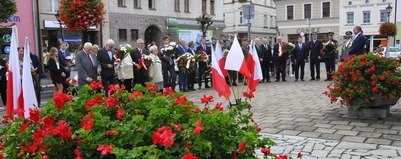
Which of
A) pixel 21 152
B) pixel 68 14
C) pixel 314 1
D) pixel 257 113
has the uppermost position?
pixel 314 1

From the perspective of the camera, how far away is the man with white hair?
9820mm

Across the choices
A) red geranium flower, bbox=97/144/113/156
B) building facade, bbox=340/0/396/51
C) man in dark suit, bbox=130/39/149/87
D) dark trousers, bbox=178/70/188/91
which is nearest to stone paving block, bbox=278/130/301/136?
red geranium flower, bbox=97/144/113/156

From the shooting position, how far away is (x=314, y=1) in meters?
52.8

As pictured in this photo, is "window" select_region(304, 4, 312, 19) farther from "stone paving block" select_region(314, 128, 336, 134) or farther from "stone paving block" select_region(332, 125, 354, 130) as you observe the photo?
"stone paving block" select_region(314, 128, 336, 134)

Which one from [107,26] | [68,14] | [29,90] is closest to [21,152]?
[29,90]

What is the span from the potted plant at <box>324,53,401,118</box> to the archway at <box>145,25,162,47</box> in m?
27.5

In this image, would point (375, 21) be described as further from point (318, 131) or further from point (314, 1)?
point (318, 131)

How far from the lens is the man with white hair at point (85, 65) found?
387 inches

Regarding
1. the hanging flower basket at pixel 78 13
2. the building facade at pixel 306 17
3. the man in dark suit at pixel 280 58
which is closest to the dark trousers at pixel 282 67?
the man in dark suit at pixel 280 58

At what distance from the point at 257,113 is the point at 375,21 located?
4273 centimetres

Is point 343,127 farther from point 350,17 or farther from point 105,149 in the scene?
point 350,17

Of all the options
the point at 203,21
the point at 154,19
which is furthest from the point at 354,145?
the point at 154,19

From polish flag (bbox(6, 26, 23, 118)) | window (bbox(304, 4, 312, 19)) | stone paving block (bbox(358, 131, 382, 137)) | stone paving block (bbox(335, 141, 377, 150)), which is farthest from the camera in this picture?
window (bbox(304, 4, 312, 19))

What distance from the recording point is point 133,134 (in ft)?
8.57
